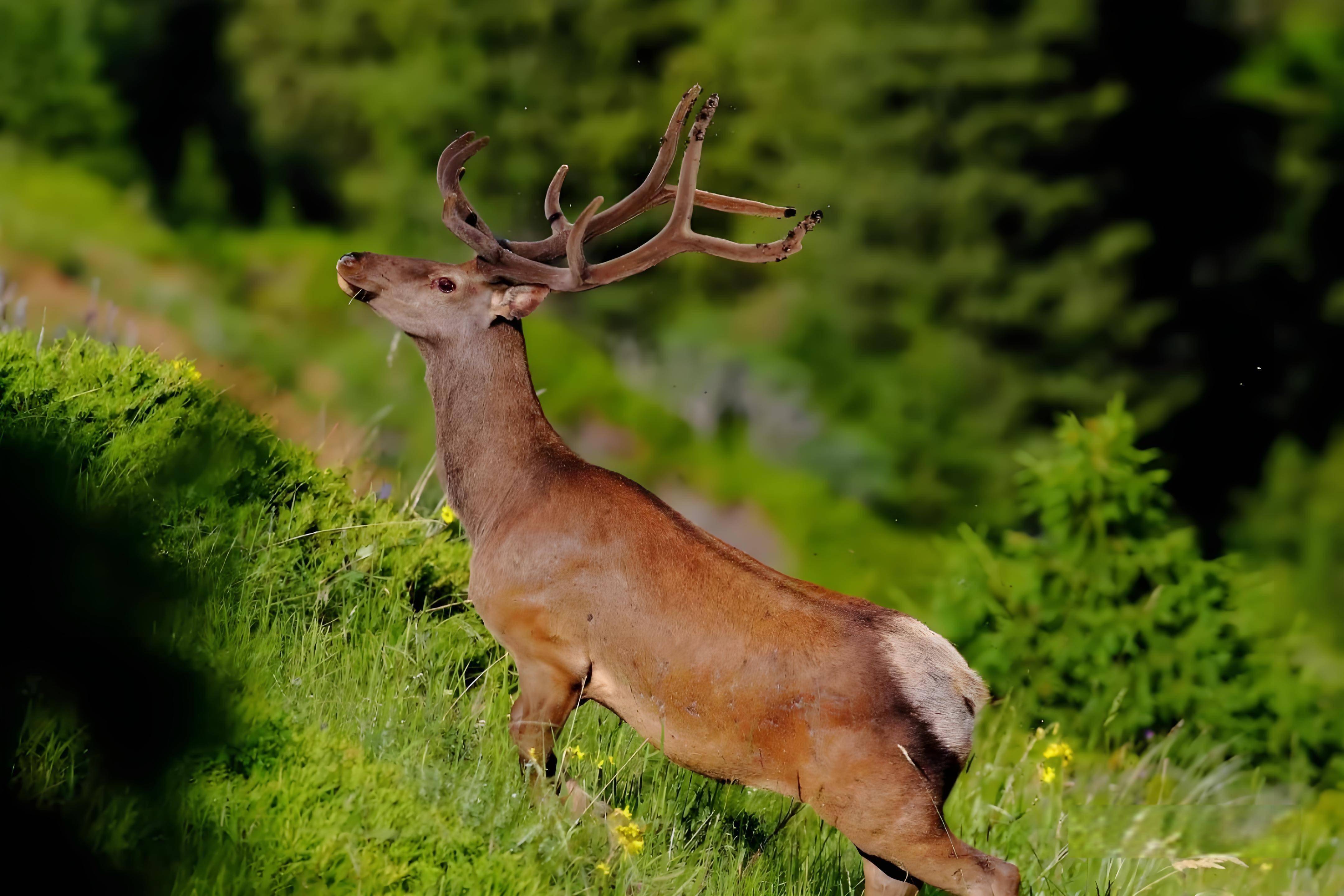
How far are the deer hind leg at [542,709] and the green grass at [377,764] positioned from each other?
0.08m

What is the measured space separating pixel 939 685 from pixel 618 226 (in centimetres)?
186

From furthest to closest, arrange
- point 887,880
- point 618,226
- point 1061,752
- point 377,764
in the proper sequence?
point 1061,752 < point 618,226 < point 887,880 < point 377,764

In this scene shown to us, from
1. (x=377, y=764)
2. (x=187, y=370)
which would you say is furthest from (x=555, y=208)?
(x=377, y=764)

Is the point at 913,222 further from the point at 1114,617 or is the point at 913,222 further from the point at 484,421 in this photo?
the point at 484,421

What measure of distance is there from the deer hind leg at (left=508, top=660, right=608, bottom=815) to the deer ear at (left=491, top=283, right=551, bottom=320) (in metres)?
1.16

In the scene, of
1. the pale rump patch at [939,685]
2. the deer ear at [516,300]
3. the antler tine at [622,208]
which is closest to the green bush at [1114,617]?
the antler tine at [622,208]

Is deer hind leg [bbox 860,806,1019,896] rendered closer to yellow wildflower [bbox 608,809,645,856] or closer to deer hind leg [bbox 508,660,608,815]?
yellow wildflower [bbox 608,809,645,856]

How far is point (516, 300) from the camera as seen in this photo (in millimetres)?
4812

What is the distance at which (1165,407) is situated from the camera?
14.0m

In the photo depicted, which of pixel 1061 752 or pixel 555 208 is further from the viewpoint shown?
pixel 1061 752

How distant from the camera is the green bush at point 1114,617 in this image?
286 inches

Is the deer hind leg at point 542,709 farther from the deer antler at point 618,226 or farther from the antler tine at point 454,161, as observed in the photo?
the antler tine at point 454,161

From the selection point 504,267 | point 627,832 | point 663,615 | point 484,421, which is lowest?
point 627,832

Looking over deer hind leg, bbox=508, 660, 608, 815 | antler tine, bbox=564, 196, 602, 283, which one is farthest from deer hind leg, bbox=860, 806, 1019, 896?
antler tine, bbox=564, 196, 602, 283
